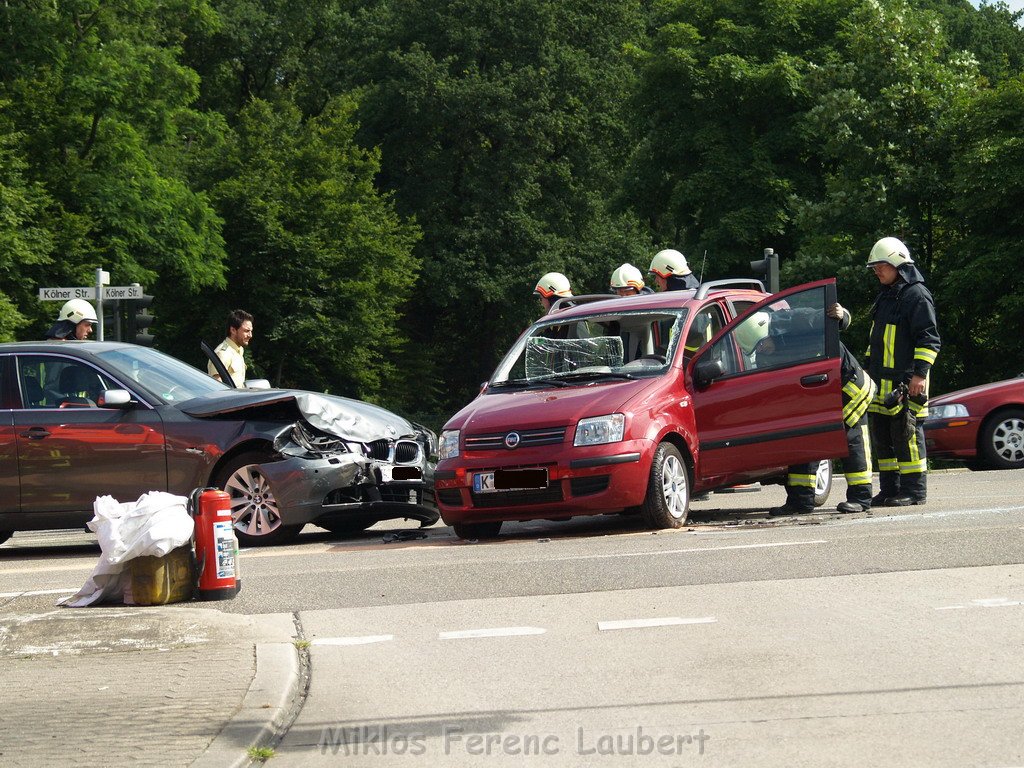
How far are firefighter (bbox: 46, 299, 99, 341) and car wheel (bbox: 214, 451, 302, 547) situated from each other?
3.82 meters

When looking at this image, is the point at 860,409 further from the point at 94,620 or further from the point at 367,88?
the point at 367,88

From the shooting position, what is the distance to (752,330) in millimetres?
12656

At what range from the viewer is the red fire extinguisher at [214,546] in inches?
367

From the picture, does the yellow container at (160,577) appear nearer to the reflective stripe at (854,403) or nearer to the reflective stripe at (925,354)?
the reflective stripe at (854,403)

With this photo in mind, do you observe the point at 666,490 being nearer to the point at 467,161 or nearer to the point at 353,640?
the point at 353,640

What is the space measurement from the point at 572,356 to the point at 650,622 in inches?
197

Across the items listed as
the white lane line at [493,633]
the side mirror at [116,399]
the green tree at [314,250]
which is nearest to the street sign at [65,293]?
the side mirror at [116,399]

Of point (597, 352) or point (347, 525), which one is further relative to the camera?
point (347, 525)

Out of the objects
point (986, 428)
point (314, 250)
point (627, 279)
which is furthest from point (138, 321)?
point (314, 250)

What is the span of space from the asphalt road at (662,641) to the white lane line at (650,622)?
0.02 meters

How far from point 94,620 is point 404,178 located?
147 ft

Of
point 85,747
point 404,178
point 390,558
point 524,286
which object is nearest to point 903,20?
point 524,286

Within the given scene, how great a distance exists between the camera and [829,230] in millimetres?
32812

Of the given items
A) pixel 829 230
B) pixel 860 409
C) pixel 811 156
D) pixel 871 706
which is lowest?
pixel 871 706
